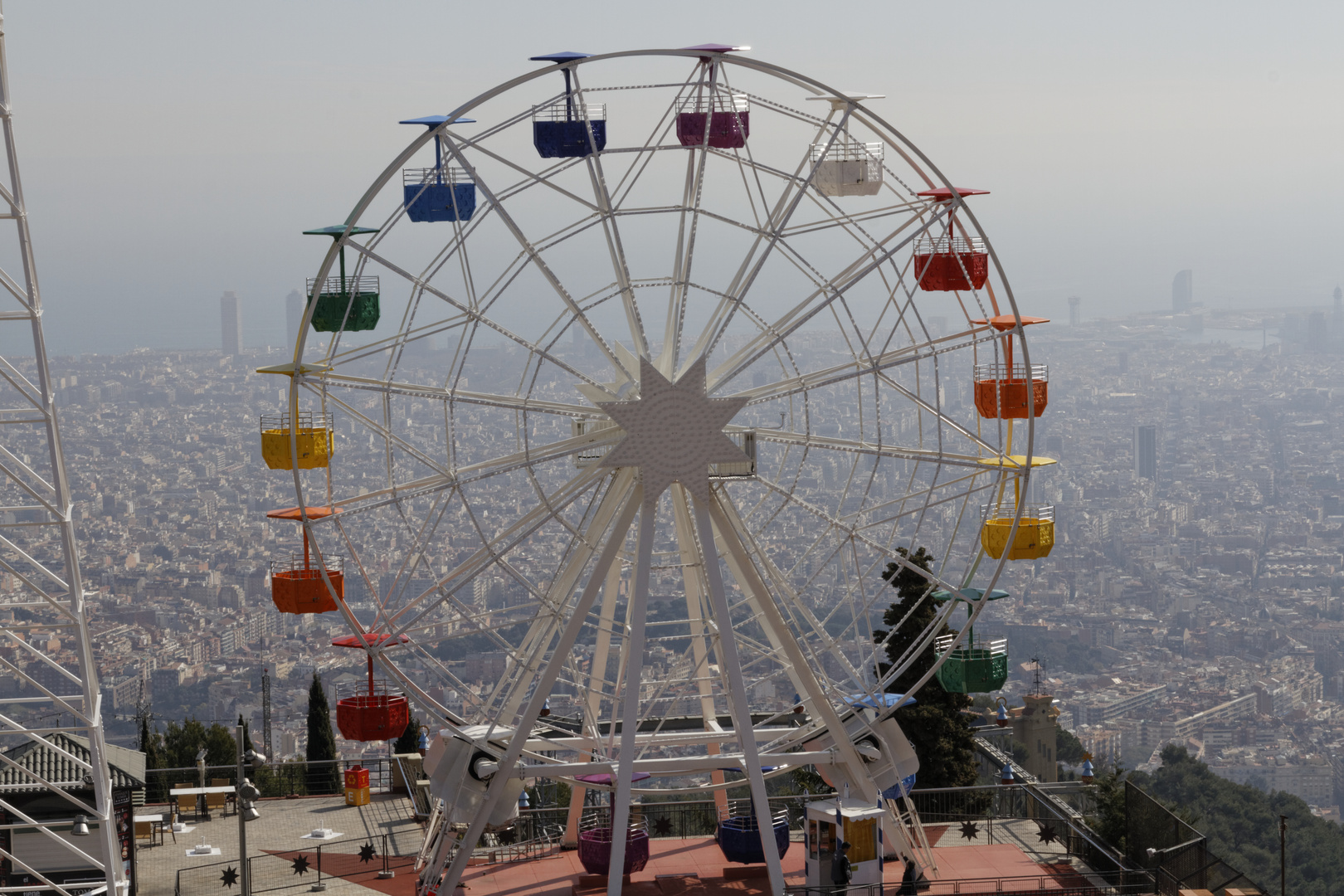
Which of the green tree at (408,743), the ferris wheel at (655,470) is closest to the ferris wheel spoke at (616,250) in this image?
the ferris wheel at (655,470)

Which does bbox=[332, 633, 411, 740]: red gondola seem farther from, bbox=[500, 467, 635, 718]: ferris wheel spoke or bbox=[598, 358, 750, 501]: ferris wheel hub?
bbox=[598, 358, 750, 501]: ferris wheel hub

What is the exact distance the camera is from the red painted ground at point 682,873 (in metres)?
31.6

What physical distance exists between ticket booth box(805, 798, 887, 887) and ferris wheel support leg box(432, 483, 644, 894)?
550 centimetres

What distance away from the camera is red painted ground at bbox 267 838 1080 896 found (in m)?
31.6

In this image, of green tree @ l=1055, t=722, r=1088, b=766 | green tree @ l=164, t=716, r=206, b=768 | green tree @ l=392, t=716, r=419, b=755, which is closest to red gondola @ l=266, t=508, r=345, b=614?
green tree @ l=392, t=716, r=419, b=755

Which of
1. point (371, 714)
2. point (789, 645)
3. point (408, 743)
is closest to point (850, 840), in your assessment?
point (789, 645)

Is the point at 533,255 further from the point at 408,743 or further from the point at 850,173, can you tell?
the point at 408,743

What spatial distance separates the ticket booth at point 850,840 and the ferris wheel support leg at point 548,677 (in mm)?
5497

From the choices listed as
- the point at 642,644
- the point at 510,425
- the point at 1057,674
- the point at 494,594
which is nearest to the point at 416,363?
the point at 510,425

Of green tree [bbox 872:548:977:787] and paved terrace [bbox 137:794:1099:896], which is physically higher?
green tree [bbox 872:548:977:787]

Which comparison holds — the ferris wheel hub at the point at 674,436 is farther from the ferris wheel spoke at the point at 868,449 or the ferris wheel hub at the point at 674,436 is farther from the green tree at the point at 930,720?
the green tree at the point at 930,720

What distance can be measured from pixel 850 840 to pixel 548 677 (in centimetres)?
637

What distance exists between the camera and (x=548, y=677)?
2844 cm

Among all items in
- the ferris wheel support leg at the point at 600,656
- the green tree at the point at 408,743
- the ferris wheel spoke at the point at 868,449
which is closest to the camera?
the ferris wheel spoke at the point at 868,449
